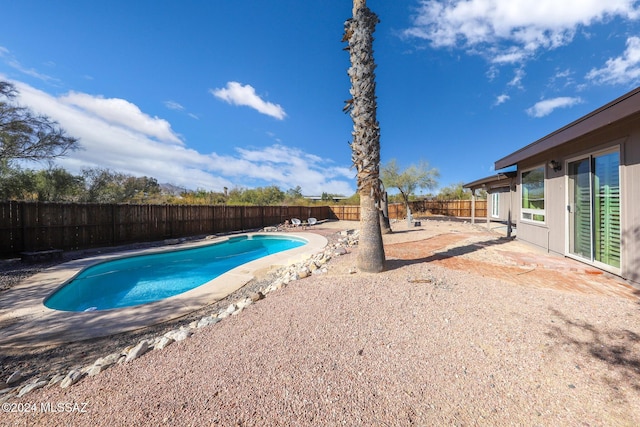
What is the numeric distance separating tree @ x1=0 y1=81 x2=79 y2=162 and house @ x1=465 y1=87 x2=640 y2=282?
17.7m

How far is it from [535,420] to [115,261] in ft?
35.0

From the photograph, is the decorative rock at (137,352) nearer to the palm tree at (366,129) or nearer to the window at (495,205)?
the palm tree at (366,129)

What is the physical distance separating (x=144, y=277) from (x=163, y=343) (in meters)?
5.87

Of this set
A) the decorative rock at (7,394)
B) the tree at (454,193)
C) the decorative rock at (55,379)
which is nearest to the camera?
the decorative rock at (7,394)

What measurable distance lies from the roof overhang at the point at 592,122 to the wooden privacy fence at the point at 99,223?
14.8 metres

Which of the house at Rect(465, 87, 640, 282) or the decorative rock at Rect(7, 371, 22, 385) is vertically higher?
the house at Rect(465, 87, 640, 282)

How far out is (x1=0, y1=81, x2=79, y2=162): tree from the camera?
30.1ft

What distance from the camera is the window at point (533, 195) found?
6539 mm

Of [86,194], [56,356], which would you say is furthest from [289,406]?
[86,194]

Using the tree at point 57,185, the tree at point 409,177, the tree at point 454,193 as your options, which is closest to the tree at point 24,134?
the tree at point 57,185

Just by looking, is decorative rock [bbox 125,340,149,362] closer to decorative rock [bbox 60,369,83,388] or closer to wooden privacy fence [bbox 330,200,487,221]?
decorative rock [bbox 60,369,83,388]

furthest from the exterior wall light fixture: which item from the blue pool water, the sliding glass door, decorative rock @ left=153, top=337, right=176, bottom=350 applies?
the blue pool water

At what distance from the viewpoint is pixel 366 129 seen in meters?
4.52

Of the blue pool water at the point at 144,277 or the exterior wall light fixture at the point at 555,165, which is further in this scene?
the exterior wall light fixture at the point at 555,165
